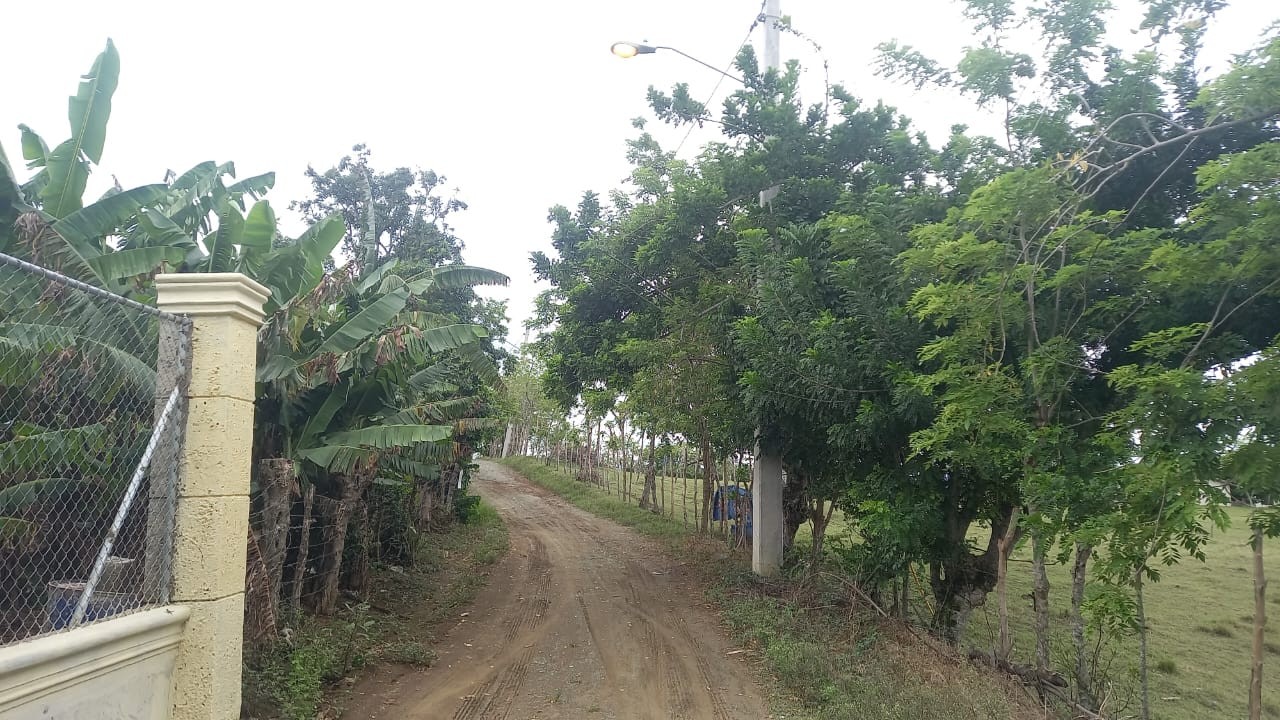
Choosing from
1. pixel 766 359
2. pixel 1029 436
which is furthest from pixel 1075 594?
pixel 766 359

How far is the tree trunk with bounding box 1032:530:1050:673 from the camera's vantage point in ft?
19.3

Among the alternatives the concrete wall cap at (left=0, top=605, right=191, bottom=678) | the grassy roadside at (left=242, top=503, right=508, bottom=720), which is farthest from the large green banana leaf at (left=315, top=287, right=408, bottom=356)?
the concrete wall cap at (left=0, top=605, right=191, bottom=678)

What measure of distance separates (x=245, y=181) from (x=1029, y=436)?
7915 millimetres

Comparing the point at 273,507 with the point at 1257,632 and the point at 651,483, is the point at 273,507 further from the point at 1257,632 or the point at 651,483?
the point at 651,483

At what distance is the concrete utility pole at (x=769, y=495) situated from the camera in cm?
1190

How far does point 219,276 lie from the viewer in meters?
3.89

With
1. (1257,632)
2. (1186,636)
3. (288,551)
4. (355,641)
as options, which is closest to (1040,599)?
(1257,632)

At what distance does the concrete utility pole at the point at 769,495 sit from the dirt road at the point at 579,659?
1.26 metres

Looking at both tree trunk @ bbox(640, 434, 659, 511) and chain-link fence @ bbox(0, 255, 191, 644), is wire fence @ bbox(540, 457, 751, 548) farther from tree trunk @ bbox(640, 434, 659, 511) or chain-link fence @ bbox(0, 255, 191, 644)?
chain-link fence @ bbox(0, 255, 191, 644)

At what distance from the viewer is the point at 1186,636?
1229 centimetres

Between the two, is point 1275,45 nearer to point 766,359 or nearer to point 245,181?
point 766,359

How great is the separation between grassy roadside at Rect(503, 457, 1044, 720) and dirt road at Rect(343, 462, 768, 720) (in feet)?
1.19

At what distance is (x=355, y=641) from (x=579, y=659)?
2384 millimetres

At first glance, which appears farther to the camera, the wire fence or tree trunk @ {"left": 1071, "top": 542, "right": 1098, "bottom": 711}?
the wire fence
